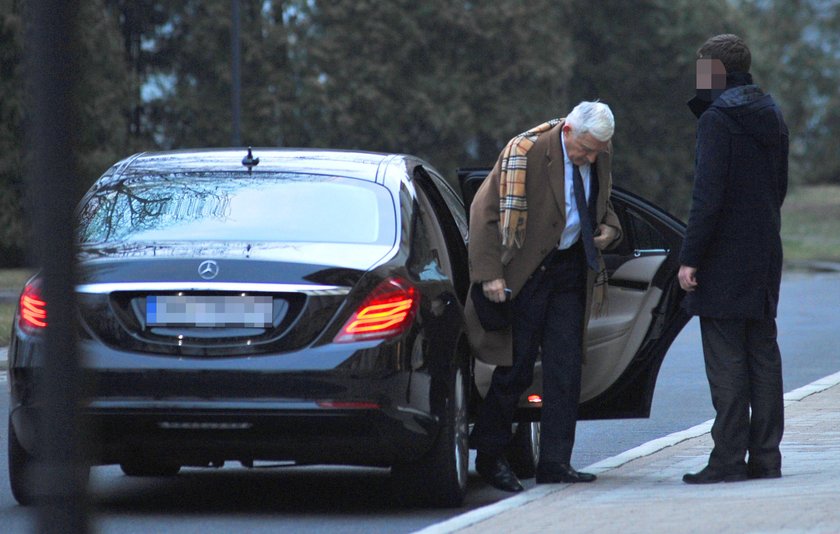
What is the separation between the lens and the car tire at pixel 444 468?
22.9ft

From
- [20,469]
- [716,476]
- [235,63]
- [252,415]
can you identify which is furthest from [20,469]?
[235,63]

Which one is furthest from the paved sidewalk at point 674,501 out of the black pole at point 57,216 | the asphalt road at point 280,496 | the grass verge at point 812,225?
the grass verge at point 812,225

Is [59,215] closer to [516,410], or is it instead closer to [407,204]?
[407,204]

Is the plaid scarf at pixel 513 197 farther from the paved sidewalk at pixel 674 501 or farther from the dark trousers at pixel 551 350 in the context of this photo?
the paved sidewalk at pixel 674 501

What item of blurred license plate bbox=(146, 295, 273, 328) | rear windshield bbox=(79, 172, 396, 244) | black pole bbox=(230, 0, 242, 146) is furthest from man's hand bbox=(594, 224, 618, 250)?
black pole bbox=(230, 0, 242, 146)

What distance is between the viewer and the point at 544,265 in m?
7.36

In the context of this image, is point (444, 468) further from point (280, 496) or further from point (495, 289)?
point (280, 496)

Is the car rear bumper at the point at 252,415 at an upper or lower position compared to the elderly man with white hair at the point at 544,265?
lower

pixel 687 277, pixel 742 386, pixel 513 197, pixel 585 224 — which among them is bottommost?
pixel 742 386

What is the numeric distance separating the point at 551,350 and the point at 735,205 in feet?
3.20

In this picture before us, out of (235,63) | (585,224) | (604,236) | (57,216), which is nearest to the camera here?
(57,216)

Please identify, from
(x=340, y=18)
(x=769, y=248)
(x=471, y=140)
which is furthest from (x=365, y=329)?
(x=471, y=140)

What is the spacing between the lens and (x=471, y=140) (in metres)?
50.5

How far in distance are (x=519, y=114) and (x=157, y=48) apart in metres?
10.3
